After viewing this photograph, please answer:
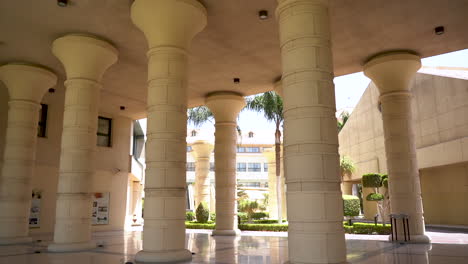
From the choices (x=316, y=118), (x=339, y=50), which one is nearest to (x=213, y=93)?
(x=339, y=50)

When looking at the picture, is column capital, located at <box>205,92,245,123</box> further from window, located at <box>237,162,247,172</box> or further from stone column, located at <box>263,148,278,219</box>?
window, located at <box>237,162,247,172</box>

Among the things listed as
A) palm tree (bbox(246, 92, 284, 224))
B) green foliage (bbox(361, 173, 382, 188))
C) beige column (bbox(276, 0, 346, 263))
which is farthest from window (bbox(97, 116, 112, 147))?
beige column (bbox(276, 0, 346, 263))

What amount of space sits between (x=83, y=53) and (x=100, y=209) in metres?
12.3

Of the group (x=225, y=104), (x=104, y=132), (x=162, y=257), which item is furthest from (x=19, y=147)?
(x=162, y=257)

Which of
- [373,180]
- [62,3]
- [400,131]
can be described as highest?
[62,3]

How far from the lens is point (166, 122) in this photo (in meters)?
9.79

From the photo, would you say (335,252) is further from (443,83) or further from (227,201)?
(443,83)

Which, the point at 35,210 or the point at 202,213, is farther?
the point at 202,213

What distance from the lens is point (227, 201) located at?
740 inches

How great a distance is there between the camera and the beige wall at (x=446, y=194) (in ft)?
74.7

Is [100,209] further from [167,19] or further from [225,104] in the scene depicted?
[167,19]

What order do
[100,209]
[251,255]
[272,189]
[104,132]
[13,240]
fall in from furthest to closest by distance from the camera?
[272,189], [104,132], [100,209], [13,240], [251,255]

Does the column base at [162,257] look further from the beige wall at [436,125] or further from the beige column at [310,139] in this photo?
the beige wall at [436,125]

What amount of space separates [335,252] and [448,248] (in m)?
7.32
